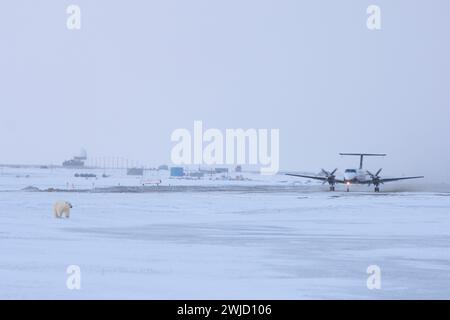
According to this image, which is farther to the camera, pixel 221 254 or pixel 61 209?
pixel 61 209

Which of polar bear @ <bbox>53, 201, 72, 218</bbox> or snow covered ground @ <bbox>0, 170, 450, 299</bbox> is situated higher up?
polar bear @ <bbox>53, 201, 72, 218</bbox>

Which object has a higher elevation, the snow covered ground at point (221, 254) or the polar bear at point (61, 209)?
the polar bear at point (61, 209)

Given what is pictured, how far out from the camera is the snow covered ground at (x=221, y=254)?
12.5m

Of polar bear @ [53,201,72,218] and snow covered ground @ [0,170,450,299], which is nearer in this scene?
snow covered ground @ [0,170,450,299]

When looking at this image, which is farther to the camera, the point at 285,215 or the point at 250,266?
the point at 285,215

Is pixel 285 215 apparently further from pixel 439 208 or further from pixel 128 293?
pixel 128 293

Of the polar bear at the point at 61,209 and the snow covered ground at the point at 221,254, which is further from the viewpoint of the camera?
the polar bear at the point at 61,209

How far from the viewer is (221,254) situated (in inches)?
681

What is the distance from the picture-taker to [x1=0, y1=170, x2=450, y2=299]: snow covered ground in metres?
12.5

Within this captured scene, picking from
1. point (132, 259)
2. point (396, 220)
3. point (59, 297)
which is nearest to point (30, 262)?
point (132, 259)

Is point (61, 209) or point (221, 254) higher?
point (61, 209)
